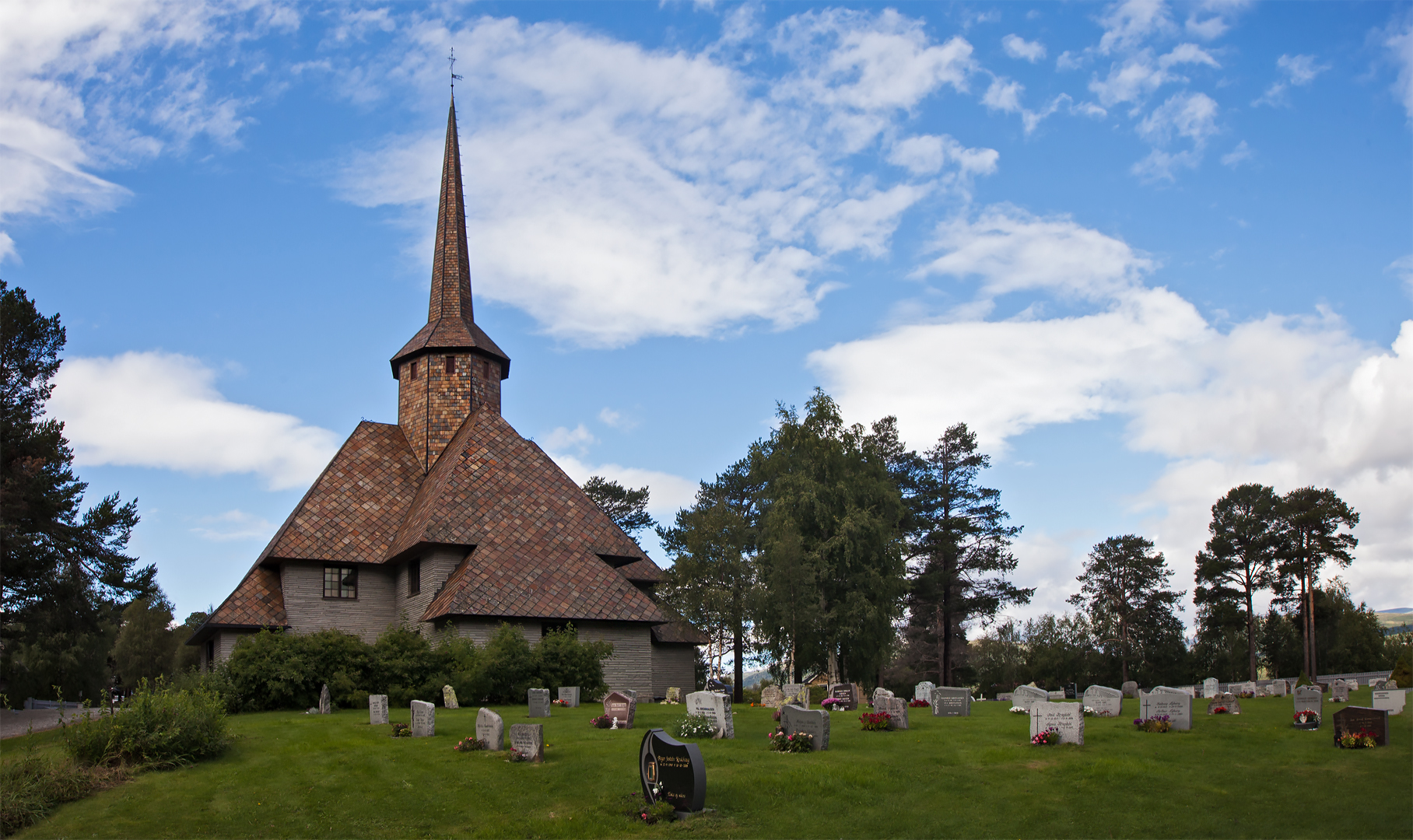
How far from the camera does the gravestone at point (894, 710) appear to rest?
20.4m

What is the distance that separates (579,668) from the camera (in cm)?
2708

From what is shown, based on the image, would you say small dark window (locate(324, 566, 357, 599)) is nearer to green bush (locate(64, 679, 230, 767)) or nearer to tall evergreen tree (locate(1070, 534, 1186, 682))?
green bush (locate(64, 679, 230, 767))

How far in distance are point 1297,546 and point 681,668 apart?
33.6 m

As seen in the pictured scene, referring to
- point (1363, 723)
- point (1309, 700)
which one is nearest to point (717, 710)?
point (1363, 723)

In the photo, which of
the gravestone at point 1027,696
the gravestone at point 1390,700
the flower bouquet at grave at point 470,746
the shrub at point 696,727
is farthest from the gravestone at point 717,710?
the gravestone at point 1390,700

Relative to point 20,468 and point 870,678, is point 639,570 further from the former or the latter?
point 20,468

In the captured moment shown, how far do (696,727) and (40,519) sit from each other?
2129 centimetres

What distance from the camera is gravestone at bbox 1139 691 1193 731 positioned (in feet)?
63.0

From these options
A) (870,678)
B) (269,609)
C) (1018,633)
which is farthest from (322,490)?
(1018,633)

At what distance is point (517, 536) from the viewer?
32344 millimetres

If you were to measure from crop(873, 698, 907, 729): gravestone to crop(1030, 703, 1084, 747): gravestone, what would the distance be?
3.18 meters

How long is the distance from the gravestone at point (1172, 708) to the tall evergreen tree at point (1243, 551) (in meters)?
34.1

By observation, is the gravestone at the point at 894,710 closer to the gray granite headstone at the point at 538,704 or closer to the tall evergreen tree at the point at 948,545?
the gray granite headstone at the point at 538,704

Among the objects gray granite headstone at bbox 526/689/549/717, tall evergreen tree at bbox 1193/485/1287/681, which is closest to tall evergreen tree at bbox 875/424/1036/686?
tall evergreen tree at bbox 1193/485/1287/681
